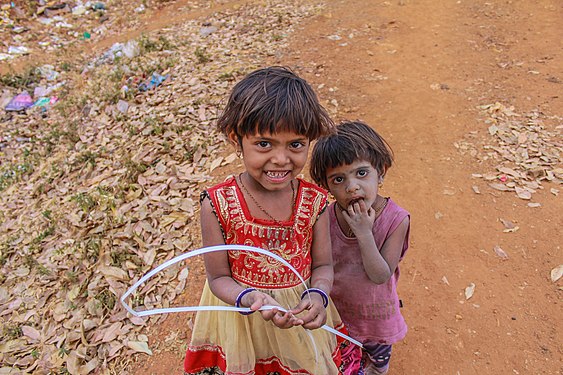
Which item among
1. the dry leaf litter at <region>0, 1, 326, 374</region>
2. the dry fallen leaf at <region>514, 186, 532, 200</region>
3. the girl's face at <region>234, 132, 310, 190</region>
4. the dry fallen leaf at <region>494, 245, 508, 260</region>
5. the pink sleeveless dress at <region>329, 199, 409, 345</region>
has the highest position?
the girl's face at <region>234, 132, 310, 190</region>

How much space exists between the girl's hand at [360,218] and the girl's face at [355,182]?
6cm

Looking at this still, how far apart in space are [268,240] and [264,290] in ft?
0.70

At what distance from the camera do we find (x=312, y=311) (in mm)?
1688

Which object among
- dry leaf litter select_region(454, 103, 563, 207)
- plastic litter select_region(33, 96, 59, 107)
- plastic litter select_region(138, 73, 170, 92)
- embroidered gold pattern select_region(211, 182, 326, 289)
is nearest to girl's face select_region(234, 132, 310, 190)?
embroidered gold pattern select_region(211, 182, 326, 289)

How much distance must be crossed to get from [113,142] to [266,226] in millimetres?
4180

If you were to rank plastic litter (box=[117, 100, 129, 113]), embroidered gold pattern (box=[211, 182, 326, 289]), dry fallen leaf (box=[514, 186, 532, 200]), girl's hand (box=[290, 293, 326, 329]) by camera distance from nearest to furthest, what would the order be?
girl's hand (box=[290, 293, 326, 329]) < embroidered gold pattern (box=[211, 182, 326, 289]) < dry fallen leaf (box=[514, 186, 532, 200]) < plastic litter (box=[117, 100, 129, 113])

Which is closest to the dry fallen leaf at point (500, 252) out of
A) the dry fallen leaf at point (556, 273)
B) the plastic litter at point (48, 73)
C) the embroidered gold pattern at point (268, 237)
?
the dry fallen leaf at point (556, 273)

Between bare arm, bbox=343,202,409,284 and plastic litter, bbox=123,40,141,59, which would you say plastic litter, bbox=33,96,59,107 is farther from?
bare arm, bbox=343,202,409,284

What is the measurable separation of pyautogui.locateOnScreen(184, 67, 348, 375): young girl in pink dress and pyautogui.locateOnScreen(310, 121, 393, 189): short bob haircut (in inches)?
5.8

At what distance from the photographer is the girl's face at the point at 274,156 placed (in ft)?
5.41

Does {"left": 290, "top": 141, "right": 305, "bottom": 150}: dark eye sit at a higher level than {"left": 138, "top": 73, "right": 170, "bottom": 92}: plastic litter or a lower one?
higher

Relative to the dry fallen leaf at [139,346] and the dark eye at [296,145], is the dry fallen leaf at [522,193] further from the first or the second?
the dry fallen leaf at [139,346]

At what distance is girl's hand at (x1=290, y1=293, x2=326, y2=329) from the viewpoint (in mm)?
1660

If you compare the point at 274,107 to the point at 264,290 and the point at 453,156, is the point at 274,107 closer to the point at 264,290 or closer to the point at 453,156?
the point at 264,290
